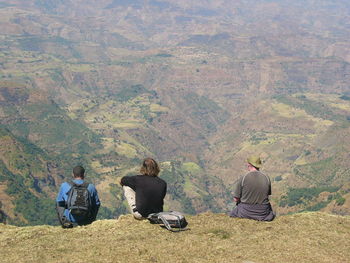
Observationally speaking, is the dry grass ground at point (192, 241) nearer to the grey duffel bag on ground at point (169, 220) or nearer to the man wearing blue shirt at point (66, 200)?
the grey duffel bag on ground at point (169, 220)

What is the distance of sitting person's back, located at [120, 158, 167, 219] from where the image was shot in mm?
26516

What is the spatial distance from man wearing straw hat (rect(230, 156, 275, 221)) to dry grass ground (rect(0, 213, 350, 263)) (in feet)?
1.85

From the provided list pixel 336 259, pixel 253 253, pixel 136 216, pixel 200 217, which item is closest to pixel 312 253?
pixel 336 259

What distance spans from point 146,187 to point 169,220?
8.21 ft

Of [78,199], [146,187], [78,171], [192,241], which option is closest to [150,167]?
[146,187]

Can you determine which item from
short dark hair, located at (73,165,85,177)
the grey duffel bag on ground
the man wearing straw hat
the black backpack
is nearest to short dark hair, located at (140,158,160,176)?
the grey duffel bag on ground

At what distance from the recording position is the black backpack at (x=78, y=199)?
2623 centimetres

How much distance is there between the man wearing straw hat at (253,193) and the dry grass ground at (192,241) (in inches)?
22.2

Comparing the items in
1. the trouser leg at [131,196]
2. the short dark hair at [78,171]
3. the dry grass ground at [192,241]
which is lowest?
the dry grass ground at [192,241]

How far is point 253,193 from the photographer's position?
27.1 meters

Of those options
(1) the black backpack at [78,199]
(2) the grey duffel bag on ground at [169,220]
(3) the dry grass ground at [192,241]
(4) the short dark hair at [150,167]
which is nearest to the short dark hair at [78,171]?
(1) the black backpack at [78,199]

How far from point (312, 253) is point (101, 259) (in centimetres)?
1114

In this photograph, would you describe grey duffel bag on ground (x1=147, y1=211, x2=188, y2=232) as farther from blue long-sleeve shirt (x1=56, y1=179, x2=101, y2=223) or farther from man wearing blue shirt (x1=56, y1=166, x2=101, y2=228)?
man wearing blue shirt (x1=56, y1=166, x2=101, y2=228)

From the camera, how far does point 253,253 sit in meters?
22.9
